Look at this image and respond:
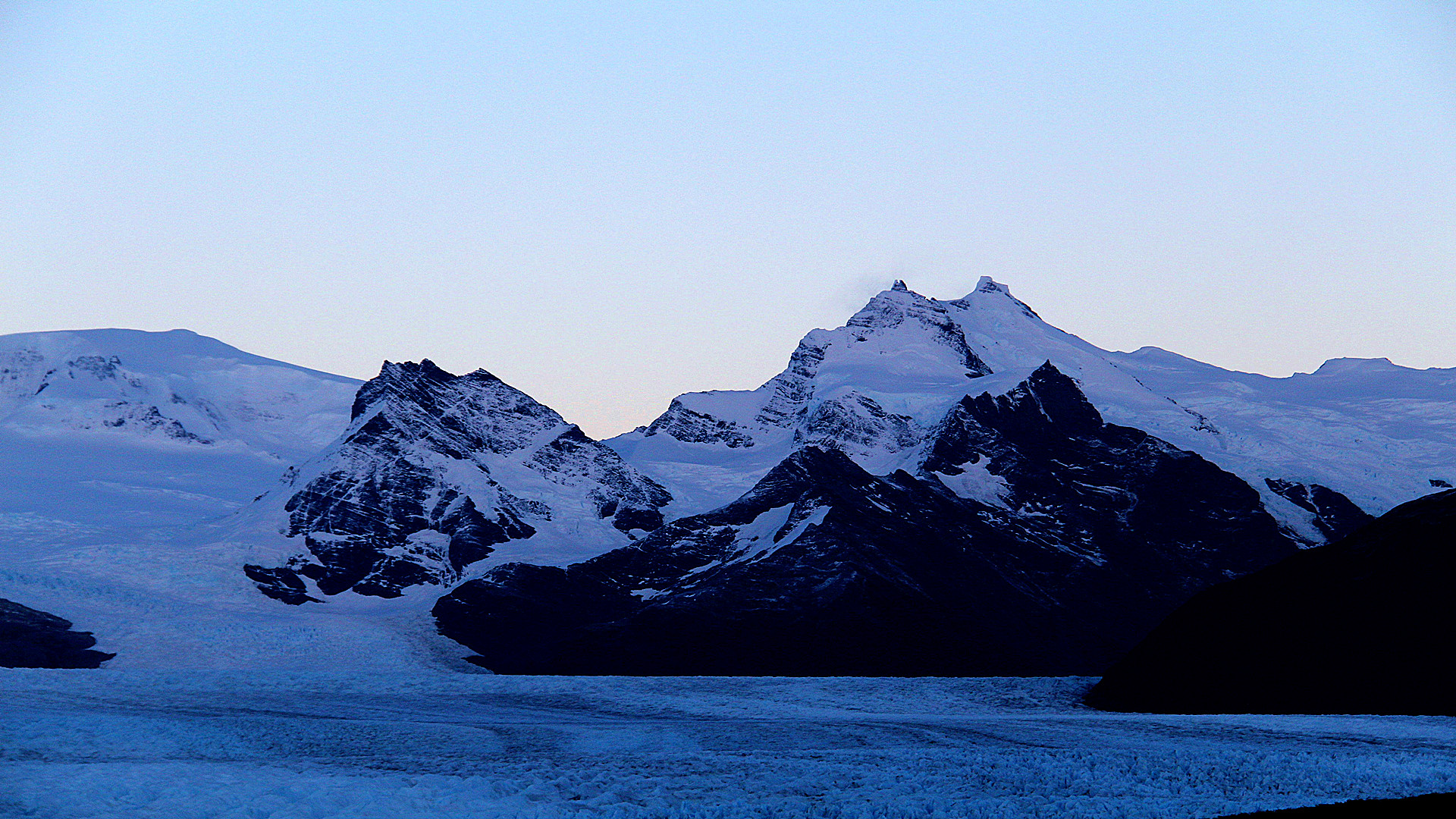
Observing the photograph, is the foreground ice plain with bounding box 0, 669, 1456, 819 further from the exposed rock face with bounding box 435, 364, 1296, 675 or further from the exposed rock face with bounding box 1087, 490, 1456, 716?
the exposed rock face with bounding box 435, 364, 1296, 675

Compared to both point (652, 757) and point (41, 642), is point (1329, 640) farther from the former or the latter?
point (41, 642)

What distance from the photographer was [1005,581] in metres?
192

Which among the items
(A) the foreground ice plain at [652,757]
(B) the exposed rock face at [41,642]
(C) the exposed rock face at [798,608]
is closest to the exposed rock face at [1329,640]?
(A) the foreground ice plain at [652,757]

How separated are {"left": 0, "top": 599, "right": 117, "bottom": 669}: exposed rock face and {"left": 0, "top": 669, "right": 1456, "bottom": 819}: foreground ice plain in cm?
6426

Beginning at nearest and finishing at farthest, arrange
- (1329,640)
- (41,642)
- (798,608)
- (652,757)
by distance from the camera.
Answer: (652,757)
(1329,640)
(41,642)
(798,608)

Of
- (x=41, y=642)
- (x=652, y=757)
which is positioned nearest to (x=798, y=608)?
(x=41, y=642)

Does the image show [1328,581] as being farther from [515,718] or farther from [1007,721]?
[515,718]

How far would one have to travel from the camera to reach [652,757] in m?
39.6

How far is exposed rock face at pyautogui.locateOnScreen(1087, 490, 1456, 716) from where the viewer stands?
61344 mm

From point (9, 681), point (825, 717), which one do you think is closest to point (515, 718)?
point (825, 717)

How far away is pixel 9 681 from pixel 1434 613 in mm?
65651

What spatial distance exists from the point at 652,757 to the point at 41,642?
104829 millimetres

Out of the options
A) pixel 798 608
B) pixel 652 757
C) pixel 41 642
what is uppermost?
pixel 798 608

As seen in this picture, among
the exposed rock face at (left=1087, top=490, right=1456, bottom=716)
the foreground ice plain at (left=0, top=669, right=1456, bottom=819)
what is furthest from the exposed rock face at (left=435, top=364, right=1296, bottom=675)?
the foreground ice plain at (left=0, top=669, right=1456, bottom=819)
